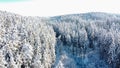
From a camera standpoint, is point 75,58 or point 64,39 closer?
point 75,58

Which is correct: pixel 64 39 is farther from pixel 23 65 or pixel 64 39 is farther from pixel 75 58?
pixel 23 65

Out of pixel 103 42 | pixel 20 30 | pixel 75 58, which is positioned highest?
pixel 20 30

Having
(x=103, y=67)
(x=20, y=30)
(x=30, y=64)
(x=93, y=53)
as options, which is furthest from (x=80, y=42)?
(x=30, y=64)

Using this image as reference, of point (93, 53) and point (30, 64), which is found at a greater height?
point (30, 64)

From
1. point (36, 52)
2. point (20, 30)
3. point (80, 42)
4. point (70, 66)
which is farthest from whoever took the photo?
point (80, 42)

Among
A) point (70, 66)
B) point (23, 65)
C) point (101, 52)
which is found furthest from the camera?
point (101, 52)

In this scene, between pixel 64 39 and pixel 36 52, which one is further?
pixel 64 39

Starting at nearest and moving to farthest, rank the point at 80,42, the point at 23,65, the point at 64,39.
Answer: the point at 23,65 → the point at 80,42 → the point at 64,39

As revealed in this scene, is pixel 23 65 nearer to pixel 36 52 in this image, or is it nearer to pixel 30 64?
pixel 30 64

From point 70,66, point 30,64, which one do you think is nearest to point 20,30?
point 30,64
